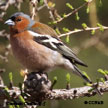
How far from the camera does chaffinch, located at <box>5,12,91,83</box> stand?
4082 mm

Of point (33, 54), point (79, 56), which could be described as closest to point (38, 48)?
point (33, 54)

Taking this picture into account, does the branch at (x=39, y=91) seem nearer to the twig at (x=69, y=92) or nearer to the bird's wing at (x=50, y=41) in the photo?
the twig at (x=69, y=92)

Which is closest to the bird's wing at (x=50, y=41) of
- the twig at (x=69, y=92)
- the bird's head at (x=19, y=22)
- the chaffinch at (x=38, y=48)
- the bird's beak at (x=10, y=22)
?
the chaffinch at (x=38, y=48)

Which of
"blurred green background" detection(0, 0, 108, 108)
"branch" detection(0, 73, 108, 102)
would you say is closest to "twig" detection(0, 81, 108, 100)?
"branch" detection(0, 73, 108, 102)

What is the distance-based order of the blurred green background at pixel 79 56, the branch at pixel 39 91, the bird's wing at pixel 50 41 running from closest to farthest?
the branch at pixel 39 91 < the bird's wing at pixel 50 41 < the blurred green background at pixel 79 56

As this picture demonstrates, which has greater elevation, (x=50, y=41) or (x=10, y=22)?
(x=10, y=22)

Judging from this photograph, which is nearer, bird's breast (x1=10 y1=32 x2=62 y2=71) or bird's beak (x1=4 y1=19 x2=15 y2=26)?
bird's breast (x1=10 y1=32 x2=62 y2=71)

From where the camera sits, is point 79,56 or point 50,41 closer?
point 50,41

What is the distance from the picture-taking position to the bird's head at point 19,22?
177 inches

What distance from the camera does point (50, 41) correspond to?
172 inches

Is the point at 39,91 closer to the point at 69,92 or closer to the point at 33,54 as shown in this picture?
the point at 69,92

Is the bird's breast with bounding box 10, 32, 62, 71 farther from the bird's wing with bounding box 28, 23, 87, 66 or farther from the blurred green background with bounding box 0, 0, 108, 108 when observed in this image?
the blurred green background with bounding box 0, 0, 108, 108

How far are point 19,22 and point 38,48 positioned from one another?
61cm

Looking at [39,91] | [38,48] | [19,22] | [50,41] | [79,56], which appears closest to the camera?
[39,91]
